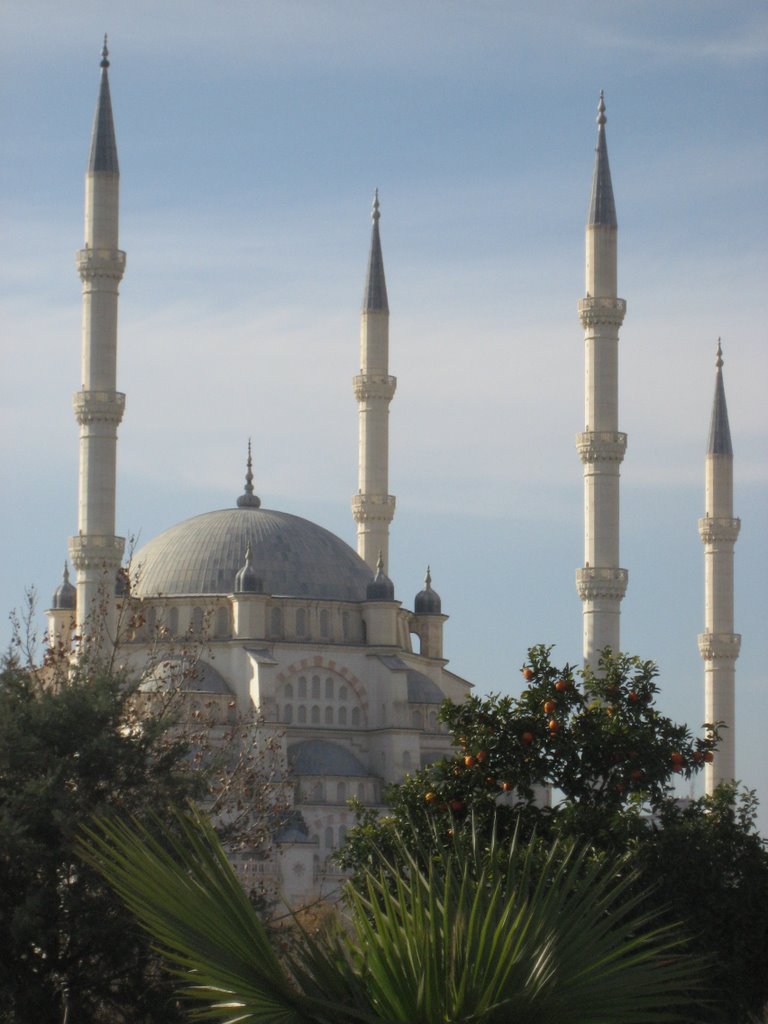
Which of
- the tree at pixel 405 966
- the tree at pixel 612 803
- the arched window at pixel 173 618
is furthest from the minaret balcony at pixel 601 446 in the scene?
the tree at pixel 405 966

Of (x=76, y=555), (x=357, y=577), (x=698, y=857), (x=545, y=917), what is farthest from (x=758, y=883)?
(x=357, y=577)

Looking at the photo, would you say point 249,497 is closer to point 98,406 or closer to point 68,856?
point 98,406

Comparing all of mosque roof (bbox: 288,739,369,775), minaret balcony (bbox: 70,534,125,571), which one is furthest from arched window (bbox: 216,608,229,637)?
minaret balcony (bbox: 70,534,125,571)

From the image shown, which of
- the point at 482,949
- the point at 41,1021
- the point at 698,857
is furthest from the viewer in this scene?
the point at 698,857

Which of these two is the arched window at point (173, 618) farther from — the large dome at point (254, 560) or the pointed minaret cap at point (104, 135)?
the pointed minaret cap at point (104, 135)

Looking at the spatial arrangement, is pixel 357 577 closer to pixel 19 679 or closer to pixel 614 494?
pixel 614 494

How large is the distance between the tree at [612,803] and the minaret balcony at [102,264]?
108 ft

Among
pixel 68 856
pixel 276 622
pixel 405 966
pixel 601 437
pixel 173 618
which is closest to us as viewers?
pixel 405 966

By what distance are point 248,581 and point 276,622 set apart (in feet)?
8.51

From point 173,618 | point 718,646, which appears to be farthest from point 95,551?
point 718,646

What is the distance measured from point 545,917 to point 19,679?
9.28 metres

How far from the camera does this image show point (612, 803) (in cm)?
1916

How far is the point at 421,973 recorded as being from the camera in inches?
372

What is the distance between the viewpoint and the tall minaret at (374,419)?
6319 cm
